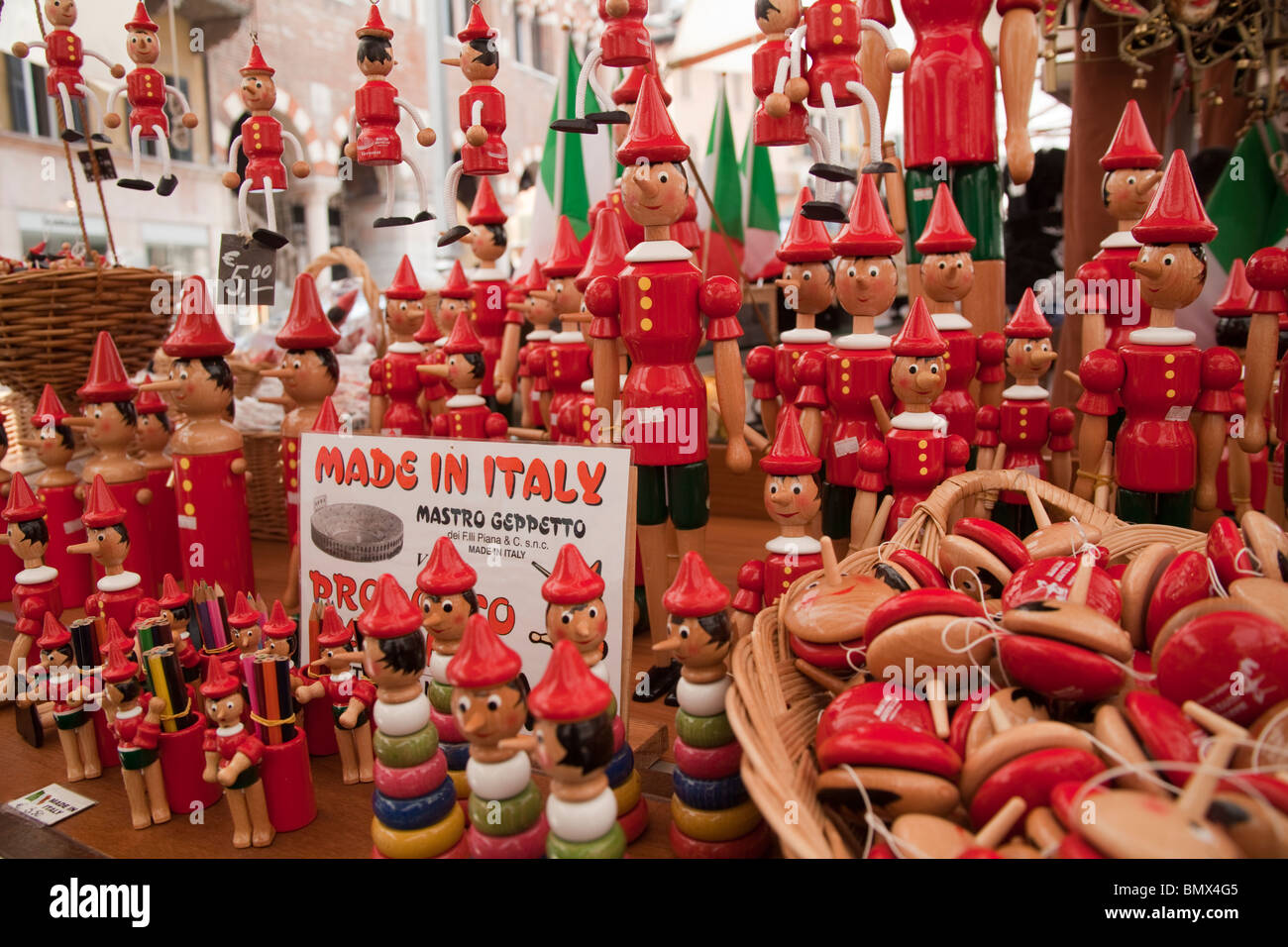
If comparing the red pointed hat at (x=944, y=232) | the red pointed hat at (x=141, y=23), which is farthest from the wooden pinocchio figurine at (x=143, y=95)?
the red pointed hat at (x=944, y=232)

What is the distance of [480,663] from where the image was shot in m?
0.82

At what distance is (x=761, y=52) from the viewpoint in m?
1.54

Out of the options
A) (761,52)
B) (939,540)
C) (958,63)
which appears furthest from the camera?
(958,63)

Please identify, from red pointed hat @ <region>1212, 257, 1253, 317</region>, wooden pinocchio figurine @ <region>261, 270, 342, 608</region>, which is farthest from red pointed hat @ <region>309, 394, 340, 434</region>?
red pointed hat @ <region>1212, 257, 1253, 317</region>

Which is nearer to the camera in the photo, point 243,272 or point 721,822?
point 721,822

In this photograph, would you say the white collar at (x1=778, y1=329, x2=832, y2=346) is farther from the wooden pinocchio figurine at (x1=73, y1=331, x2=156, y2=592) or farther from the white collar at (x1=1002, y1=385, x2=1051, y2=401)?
the wooden pinocchio figurine at (x1=73, y1=331, x2=156, y2=592)

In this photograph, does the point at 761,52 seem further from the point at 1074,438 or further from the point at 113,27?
the point at 113,27

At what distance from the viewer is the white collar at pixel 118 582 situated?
55.6 inches

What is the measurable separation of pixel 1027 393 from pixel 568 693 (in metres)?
1.17

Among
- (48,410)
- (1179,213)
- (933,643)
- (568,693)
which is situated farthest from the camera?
(48,410)

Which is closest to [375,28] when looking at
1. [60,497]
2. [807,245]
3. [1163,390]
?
[807,245]

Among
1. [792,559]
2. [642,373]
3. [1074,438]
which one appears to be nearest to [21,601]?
[642,373]

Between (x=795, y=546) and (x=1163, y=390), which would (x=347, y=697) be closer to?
(x=795, y=546)

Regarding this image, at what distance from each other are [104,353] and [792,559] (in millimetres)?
1313
